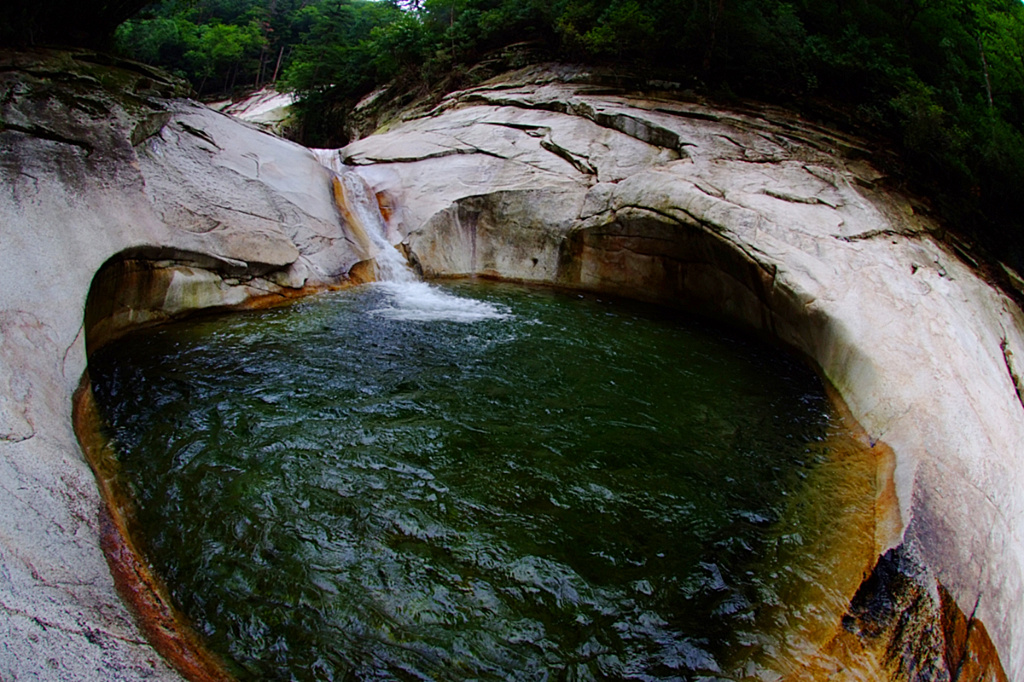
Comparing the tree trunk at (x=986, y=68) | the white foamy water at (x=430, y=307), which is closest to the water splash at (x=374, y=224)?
the white foamy water at (x=430, y=307)

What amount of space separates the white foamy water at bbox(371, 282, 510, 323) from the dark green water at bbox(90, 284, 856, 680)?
4.12 feet

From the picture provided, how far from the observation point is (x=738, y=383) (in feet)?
21.5

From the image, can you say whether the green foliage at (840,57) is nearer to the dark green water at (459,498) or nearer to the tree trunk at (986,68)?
the tree trunk at (986,68)

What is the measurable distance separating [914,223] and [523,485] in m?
8.84

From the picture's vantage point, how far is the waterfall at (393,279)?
8625 mm

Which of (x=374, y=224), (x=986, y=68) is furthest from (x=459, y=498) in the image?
(x=986, y=68)

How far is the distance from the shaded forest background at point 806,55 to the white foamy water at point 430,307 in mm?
6688

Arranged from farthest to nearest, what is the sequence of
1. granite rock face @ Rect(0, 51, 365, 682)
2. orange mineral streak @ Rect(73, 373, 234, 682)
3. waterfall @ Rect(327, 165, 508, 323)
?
waterfall @ Rect(327, 165, 508, 323) < orange mineral streak @ Rect(73, 373, 234, 682) < granite rock face @ Rect(0, 51, 365, 682)

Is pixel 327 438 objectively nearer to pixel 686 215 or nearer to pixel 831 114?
pixel 686 215

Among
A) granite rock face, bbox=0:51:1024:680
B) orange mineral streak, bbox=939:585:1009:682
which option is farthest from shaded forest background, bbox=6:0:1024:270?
orange mineral streak, bbox=939:585:1009:682

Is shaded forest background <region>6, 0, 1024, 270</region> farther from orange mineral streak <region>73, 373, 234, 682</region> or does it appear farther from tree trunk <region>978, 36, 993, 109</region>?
orange mineral streak <region>73, 373, 234, 682</region>

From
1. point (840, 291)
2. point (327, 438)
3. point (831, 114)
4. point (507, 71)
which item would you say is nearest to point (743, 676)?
point (327, 438)

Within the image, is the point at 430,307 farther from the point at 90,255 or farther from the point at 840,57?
the point at 840,57

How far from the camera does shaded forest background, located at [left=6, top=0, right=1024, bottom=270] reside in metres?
10.5
